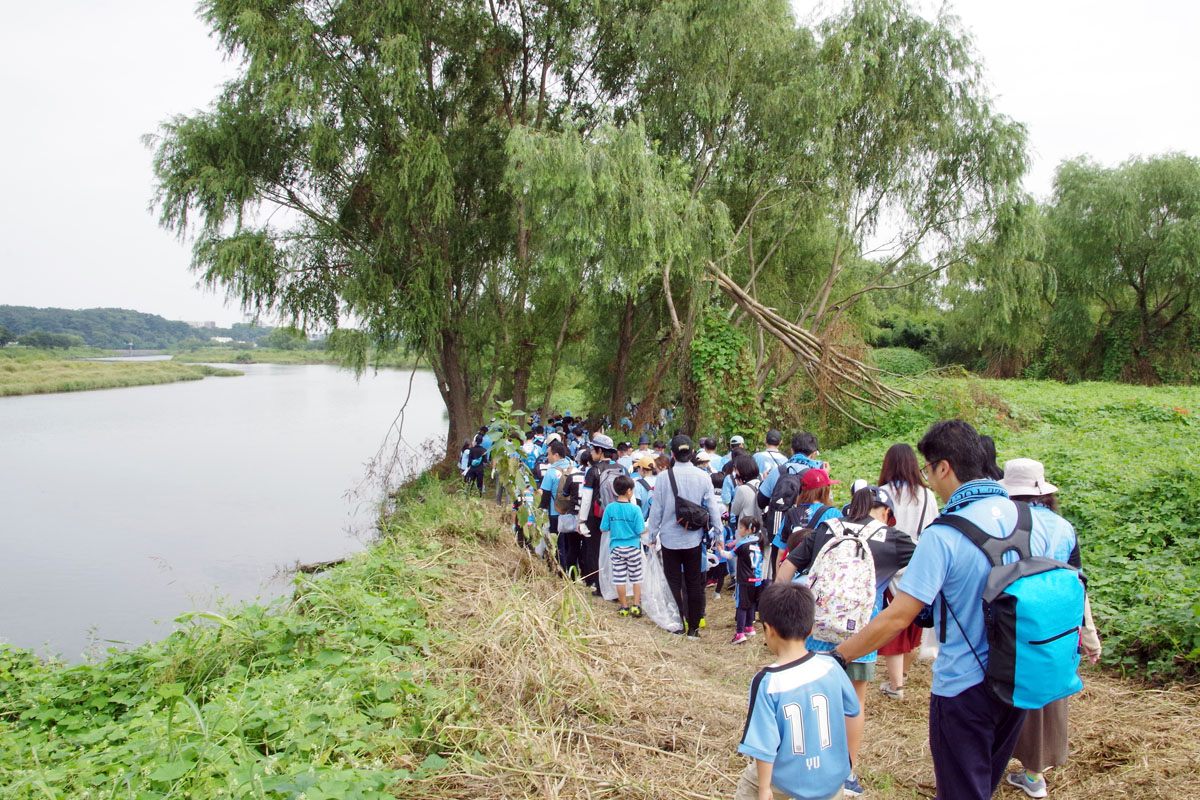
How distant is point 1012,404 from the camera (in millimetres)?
13602

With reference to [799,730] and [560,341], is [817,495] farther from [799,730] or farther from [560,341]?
[560,341]

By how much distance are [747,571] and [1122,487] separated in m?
3.73

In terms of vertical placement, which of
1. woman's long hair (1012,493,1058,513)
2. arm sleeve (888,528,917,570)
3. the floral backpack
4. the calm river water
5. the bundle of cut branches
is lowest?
the calm river water

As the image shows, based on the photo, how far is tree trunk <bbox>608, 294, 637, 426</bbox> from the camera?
63.1ft

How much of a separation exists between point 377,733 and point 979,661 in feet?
8.54

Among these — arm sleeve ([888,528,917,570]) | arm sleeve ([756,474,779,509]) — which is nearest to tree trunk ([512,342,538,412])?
arm sleeve ([756,474,779,509])

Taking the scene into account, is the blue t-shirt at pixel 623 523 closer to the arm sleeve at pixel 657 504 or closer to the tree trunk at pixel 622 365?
the arm sleeve at pixel 657 504

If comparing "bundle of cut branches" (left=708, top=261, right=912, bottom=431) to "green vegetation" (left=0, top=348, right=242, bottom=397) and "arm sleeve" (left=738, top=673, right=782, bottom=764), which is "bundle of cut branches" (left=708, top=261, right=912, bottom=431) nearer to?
"arm sleeve" (left=738, top=673, right=782, bottom=764)

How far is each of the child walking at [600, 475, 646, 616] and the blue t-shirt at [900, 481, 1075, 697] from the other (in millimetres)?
3981

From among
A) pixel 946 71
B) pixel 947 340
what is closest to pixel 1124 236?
pixel 947 340

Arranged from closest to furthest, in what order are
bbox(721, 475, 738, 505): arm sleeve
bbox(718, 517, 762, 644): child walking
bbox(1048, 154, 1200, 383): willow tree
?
bbox(718, 517, 762, 644): child walking, bbox(721, 475, 738, 505): arm sleeve, bbox(1048, 154, 1200, 383): willow tree

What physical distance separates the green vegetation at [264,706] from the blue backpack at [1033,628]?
2.29 m

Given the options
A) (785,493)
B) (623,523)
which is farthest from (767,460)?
(785,493)

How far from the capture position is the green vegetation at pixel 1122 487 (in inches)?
181
